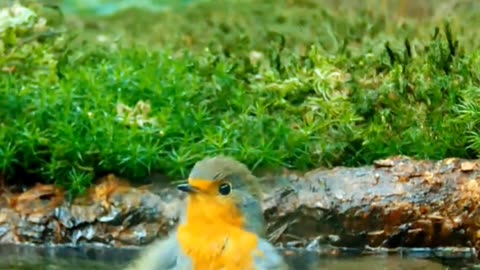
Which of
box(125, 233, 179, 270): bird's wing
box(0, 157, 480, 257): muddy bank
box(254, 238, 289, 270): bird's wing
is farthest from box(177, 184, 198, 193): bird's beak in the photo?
box(0, 157, 480, 257): muddy bank

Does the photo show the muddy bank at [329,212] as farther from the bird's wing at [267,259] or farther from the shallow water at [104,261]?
the bird's wing at [267,259]

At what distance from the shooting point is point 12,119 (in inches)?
284

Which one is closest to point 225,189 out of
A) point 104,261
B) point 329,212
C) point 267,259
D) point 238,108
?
point 267,259

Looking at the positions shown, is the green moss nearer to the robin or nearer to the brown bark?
the brown bark

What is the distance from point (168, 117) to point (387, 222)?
137 cm

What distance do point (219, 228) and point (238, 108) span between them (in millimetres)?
2383

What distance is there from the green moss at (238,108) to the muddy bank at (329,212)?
0.16m

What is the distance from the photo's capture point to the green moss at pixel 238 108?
6.86 m

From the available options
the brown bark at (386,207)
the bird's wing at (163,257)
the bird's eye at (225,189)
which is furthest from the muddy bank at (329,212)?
the bird's eye at (225,189)

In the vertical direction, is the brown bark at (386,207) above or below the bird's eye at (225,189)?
below

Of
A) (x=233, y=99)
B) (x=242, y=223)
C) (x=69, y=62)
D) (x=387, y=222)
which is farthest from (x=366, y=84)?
(x=242, y=223)

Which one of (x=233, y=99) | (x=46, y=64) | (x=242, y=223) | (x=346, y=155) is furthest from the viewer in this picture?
(x=46, y=64)

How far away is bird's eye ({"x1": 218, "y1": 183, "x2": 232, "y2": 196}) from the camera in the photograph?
5.03 m

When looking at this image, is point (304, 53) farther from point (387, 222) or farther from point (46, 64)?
point (387, 222)
